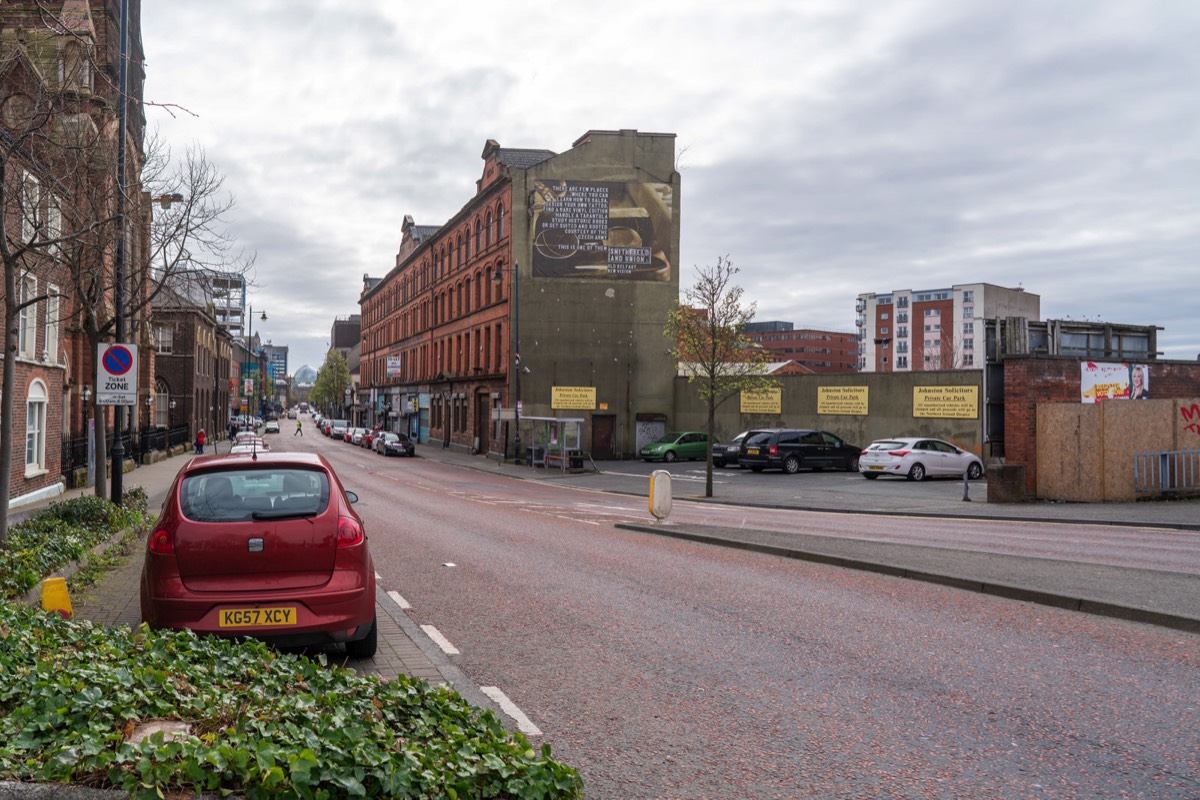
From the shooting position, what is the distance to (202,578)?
6.20 metres

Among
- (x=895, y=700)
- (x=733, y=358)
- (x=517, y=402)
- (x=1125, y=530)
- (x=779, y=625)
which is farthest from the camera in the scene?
(x=517, y=402)

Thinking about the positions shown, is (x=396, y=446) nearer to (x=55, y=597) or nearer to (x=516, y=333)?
(x=516, y=333)

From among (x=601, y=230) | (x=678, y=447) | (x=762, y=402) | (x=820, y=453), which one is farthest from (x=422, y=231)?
(x=820, y=453)

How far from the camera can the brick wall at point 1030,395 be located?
22.2 meters

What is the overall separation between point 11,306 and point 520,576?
244 inches

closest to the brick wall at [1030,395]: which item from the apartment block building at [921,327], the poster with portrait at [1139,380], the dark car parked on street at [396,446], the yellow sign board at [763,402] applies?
the poster with portrait at [1139,380]

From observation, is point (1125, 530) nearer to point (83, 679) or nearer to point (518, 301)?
point (83, 679)

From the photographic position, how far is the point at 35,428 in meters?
22.4

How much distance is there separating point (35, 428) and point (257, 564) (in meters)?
19.9

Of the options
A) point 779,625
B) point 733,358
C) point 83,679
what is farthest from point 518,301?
point 83,679

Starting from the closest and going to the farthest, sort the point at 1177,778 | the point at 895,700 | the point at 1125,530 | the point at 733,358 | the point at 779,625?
1. the point at 1177,778
2. the point at 895,700
3. the point at 779,625
4. the point at 1125,530
5. the point at 733,358

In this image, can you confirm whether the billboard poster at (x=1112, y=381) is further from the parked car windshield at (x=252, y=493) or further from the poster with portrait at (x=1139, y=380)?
the parked car windshield at (x=252, y=493)

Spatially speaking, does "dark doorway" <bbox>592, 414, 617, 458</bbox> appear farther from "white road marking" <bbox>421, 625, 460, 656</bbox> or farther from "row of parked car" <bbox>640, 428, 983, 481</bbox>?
"white road marking" <bbox>421, 625, 460, 656</bbox>

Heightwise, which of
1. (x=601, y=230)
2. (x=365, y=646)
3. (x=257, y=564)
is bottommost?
(x=365, y=646)
